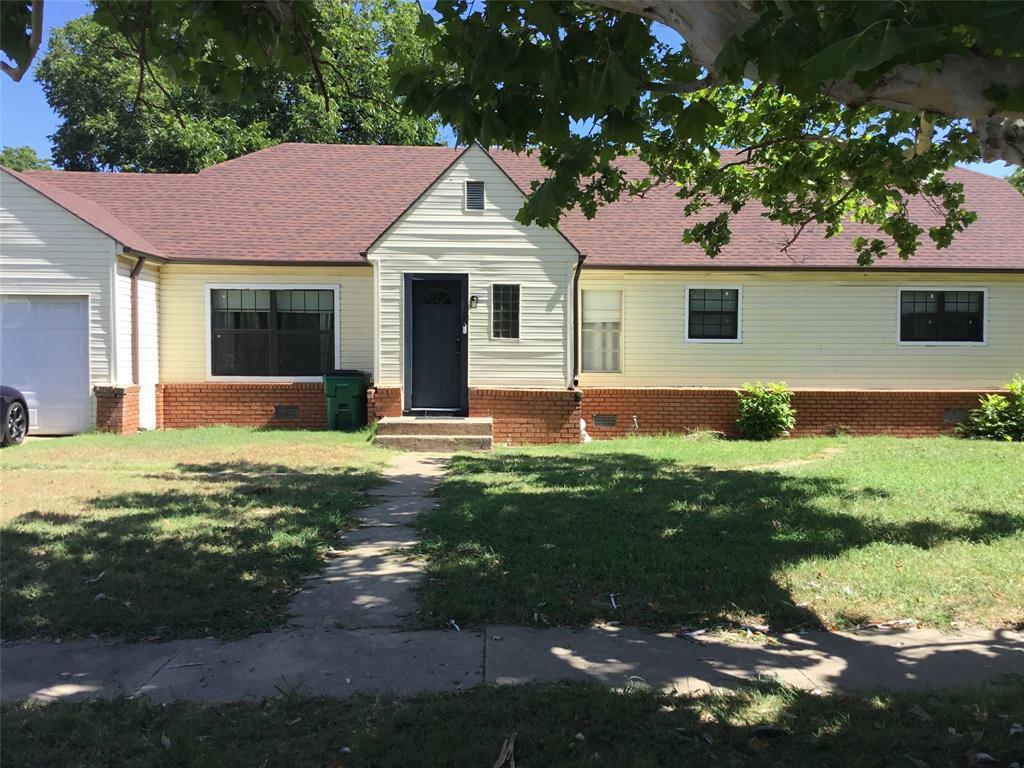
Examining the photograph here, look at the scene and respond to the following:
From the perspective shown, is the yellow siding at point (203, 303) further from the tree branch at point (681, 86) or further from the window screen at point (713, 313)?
the tree branch at point (681, 86)

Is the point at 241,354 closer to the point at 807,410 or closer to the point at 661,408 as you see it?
the point at 661,408

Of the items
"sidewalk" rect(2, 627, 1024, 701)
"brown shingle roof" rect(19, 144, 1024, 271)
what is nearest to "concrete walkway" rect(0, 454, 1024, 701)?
"sidewalk" rect(2, 627, 1024, 701)

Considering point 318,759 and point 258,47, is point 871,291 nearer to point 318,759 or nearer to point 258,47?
point 258,47

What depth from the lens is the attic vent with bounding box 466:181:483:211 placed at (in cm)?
1355

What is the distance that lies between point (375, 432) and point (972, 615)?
940 centimetres

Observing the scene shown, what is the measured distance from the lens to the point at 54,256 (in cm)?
1312

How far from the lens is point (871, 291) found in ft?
49.5

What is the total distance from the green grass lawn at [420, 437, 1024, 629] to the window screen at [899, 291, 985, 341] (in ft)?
17.8

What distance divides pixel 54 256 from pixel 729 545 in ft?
41.3

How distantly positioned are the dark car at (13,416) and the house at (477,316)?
960 mm

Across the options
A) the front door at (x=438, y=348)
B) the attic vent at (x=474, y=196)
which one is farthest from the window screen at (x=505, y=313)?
the attic vent at (x=474, y=196)

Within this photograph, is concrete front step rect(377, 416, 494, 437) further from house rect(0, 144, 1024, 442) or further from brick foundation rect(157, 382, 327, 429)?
brick foundation rect(157, 382, 327, 429)

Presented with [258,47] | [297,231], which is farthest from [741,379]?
[258,47]

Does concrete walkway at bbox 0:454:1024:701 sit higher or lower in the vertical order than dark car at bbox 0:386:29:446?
lower
